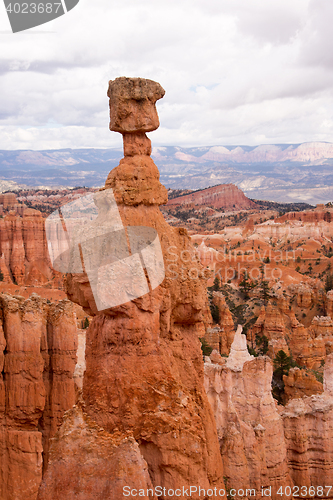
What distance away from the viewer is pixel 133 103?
22.1 feet

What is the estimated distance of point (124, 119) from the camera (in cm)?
678

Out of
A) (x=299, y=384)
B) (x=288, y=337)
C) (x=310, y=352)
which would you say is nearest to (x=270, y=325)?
(x=288, y=337)

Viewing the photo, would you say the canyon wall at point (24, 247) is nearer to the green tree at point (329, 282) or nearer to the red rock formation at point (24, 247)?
the red rock formation at point (24, 247)

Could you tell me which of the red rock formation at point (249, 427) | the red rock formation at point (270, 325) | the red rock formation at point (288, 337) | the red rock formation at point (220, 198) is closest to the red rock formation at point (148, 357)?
the red rock formation at point (249, 427)

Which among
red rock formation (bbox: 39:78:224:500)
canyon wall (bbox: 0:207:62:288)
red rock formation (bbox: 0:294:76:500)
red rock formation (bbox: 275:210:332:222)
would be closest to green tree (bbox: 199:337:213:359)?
red rock formation (bbox: 0:294:76:500)

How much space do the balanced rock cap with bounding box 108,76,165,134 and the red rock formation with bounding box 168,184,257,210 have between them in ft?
444

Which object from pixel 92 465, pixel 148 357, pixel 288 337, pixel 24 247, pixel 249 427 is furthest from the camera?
pixel 24 247

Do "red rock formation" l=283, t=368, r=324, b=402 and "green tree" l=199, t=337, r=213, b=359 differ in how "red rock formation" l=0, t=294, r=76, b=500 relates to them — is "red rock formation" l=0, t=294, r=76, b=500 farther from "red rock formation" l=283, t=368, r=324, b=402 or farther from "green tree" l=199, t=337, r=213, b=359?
"green tree" l=199, t=337, r=213, b=359

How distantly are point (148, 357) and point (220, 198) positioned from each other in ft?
488

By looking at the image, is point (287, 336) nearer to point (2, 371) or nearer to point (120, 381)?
point (2, 371)

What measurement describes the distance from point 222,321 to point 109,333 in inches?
1132

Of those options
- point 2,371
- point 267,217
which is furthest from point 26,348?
point 267,217

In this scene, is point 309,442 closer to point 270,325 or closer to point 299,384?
point 299,384

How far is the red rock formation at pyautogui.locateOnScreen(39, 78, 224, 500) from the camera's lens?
5.85m
